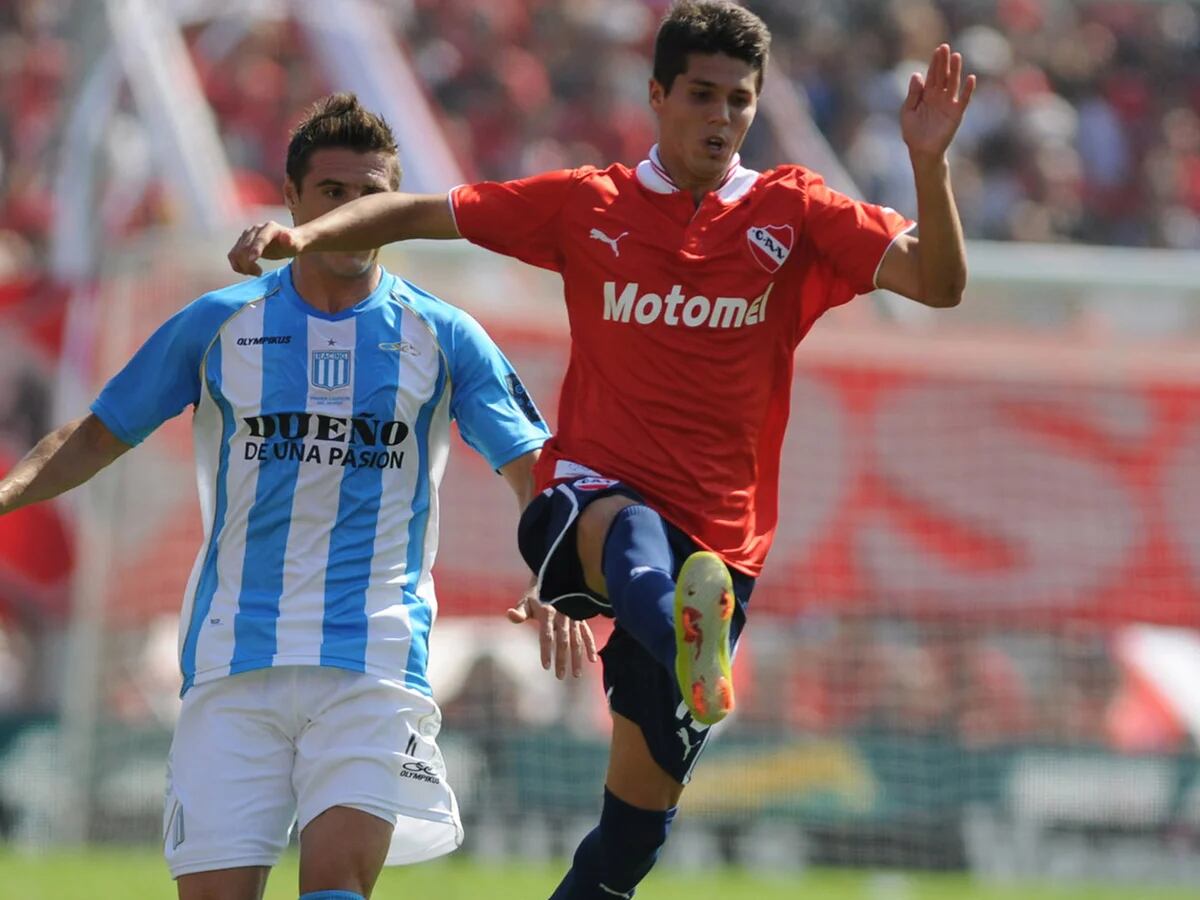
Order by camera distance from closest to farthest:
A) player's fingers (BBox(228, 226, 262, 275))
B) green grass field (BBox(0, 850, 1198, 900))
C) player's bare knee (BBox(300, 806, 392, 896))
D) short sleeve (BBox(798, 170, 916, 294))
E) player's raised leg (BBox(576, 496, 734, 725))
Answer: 1. player's fingers (BBox(228, 226, 262, 275))
2. player's raised leg (BBox(576, 496, 734, 725))
3. player's bare knee (BBox(300, 806, 392, 896))
4. short sleeve (BBox(798, 170, 916, 294))
5. green grass field (BBox(0, 850, 1198, 900))

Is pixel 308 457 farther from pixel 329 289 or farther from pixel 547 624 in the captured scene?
pixel 547 624

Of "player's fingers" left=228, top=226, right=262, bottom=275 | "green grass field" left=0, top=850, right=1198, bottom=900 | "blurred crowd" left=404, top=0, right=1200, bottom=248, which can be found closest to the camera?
"player's fingers" left=228, top=226, right=262, bottom=275

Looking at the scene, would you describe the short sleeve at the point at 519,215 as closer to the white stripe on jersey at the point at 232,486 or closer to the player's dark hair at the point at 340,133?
the player's dark hair at the point at 340,133

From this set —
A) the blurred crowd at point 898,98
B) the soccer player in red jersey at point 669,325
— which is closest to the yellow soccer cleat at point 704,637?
the soccer player in red jersey at point 669,325

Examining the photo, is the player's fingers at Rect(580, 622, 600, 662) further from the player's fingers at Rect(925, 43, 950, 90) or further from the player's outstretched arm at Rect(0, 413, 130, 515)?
the player's fingers at Rect(925, 43, 950, 90)

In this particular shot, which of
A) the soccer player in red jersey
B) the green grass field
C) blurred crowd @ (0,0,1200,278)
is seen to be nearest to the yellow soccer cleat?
the soccer player in red jersey

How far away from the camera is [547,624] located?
6.02 meters

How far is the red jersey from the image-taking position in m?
5.83

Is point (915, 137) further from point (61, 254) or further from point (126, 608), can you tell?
point (61, 254)

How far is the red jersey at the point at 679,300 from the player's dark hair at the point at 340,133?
0.97 feet

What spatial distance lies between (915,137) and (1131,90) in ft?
47.3

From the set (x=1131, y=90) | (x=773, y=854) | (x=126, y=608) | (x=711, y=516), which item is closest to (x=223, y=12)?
(x=126, y=608)

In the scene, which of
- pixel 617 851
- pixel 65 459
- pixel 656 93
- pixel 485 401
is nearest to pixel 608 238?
pixel 656 93

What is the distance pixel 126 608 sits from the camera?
1236 cm
